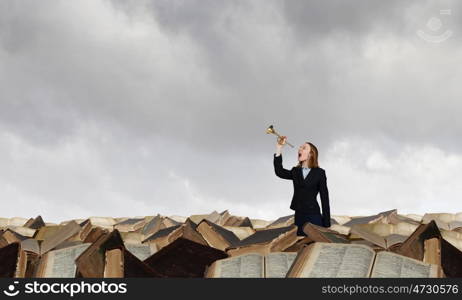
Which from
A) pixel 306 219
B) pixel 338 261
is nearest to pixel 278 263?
pixel 338 261

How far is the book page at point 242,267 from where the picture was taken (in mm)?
3520

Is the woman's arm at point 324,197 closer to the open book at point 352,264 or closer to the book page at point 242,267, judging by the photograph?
the book page at point 242,267

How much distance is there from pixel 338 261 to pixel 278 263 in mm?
414

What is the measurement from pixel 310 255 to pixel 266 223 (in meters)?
3.05

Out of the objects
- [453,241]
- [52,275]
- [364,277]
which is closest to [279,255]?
[364,277]

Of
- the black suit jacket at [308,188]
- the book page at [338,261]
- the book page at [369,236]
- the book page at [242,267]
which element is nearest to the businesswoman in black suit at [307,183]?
the black suit jacket at [308,188]

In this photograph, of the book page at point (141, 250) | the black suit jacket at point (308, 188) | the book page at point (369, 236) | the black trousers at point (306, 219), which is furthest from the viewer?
the black suit jacket at point (308, 188)

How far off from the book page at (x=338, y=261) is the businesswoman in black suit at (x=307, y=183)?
214cm

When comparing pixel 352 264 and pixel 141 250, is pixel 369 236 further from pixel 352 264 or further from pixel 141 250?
pixel 141 250

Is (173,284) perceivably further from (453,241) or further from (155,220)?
(155,220)

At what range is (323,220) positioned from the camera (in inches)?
225

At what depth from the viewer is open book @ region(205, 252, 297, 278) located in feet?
11.6

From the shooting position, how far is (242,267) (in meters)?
3.57

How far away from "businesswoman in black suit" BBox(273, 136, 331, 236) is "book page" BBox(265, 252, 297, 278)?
1848 mm
